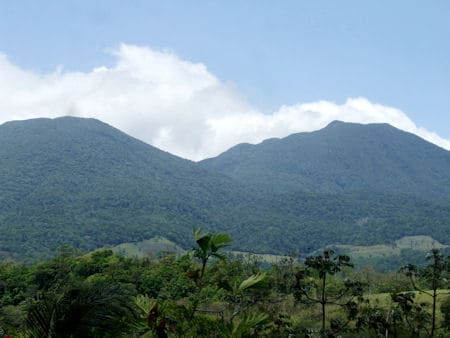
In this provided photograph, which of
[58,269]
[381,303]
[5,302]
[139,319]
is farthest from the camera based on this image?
[58,269]

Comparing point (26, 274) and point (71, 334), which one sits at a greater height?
point (71, 334)

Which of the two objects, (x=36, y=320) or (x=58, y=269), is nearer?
(x=36, y=320)

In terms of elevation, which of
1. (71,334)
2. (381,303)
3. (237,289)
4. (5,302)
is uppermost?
(237,289)

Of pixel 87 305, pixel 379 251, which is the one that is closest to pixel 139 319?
pixel 87 305

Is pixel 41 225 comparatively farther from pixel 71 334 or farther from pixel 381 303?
pixel 71 334

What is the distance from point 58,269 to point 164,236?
5205 inches

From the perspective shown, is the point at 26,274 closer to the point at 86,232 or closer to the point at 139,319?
the point at 139,319

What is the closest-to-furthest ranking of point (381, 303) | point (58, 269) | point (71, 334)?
point (71, 334) < point (381, 303) < point (58, 269)

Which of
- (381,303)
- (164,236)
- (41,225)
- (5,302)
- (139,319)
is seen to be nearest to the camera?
(139,319)

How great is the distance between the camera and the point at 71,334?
589 centimetres

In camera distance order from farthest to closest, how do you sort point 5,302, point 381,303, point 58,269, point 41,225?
point 41,225
point 58,269
point 5,302
point 381,303

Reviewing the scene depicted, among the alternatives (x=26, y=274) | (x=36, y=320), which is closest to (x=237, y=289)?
(x=36, y=320)

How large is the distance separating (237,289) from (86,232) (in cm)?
18002

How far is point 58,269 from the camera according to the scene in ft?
188
